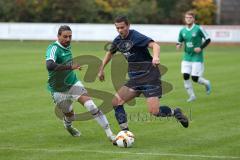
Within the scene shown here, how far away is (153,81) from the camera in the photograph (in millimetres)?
11055

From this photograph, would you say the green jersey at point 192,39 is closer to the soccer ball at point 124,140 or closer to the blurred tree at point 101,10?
the soccer ball at point 124,140

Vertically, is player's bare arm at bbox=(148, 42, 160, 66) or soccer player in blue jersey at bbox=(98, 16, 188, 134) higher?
player's bare arm at bbox=(148, 42, 160, 66)

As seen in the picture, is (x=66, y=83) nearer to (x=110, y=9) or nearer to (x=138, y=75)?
(x=138, y=75)

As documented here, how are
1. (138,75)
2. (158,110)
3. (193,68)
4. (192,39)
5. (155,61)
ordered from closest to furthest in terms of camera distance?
(155,61)
(158,110)
(138,75)
(192,39)
(193,68)

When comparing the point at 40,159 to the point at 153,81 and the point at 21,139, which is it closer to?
the point at 21,139

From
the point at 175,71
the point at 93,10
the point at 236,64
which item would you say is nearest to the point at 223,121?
the point at 175,71

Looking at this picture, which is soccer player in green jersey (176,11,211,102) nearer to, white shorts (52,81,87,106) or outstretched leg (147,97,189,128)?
outstretched leg (147,97,189,128)

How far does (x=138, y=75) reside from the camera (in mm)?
11180

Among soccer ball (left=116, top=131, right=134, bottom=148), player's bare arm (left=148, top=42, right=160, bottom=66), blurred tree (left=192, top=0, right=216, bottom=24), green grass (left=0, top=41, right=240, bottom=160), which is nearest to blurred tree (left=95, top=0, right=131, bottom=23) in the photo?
blurred tree (left=192, top=0, right=216, bottom=24)

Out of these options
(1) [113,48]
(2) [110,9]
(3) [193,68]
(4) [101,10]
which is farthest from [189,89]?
(2) [110,9]

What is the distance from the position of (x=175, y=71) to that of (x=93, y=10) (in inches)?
1352

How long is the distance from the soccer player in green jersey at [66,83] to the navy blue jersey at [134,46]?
841 mm

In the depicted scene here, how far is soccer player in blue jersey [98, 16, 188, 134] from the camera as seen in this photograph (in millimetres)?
10914

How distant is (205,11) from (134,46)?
5275 centimetres
